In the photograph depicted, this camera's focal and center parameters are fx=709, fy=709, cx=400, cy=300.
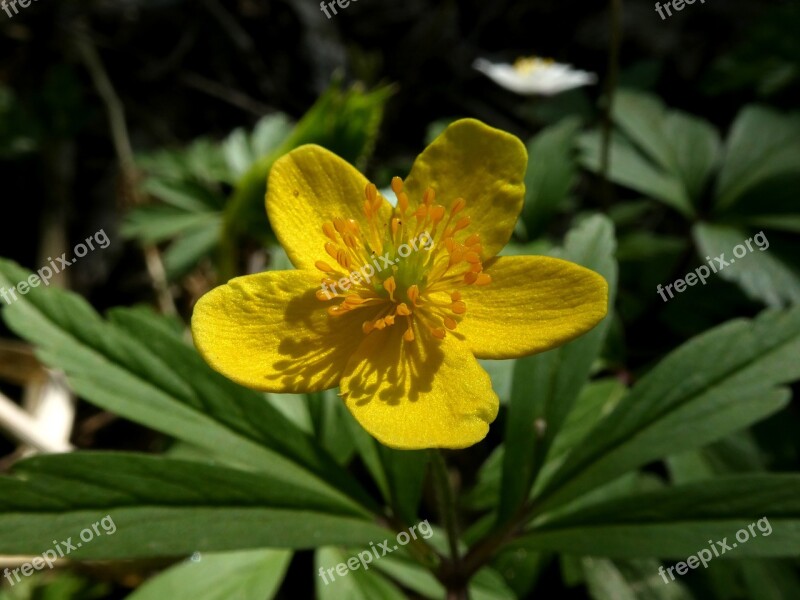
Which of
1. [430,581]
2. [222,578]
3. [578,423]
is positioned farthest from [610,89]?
[222,578]

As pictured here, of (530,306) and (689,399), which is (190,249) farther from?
(689,399)

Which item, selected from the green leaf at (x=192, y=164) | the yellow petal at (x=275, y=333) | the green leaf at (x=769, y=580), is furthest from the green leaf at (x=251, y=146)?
the green leaf at (x=769, y=580)

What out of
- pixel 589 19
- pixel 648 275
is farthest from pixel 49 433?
pixel 589 19

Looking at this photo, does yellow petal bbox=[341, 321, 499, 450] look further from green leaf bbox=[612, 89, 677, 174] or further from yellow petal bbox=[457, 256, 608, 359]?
green leaf bbox=[612, 89, 677, 174]

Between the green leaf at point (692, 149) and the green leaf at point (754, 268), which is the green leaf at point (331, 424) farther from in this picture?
the green leaf at point (692, 149)

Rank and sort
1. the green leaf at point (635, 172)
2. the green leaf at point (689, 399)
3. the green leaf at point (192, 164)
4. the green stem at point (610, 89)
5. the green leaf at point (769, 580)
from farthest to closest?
1. the green leaf at point (192, 164)
2. the green leaf at point (635, 172)
3. the green stem at point (610, 89)
4. the green leaf at point (769, 580)
5. the green leaf at point (689, 399)

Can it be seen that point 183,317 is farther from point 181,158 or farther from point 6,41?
point 6,41

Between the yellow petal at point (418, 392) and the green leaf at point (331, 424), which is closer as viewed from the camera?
the yellow petal at point (418, 392)

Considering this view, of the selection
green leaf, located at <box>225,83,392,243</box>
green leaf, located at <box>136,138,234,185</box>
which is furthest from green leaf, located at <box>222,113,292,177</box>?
green leaf, located at <box>225,83,392,243</box>

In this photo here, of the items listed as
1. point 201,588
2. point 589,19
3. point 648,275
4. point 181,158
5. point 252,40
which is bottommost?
point 648,275
